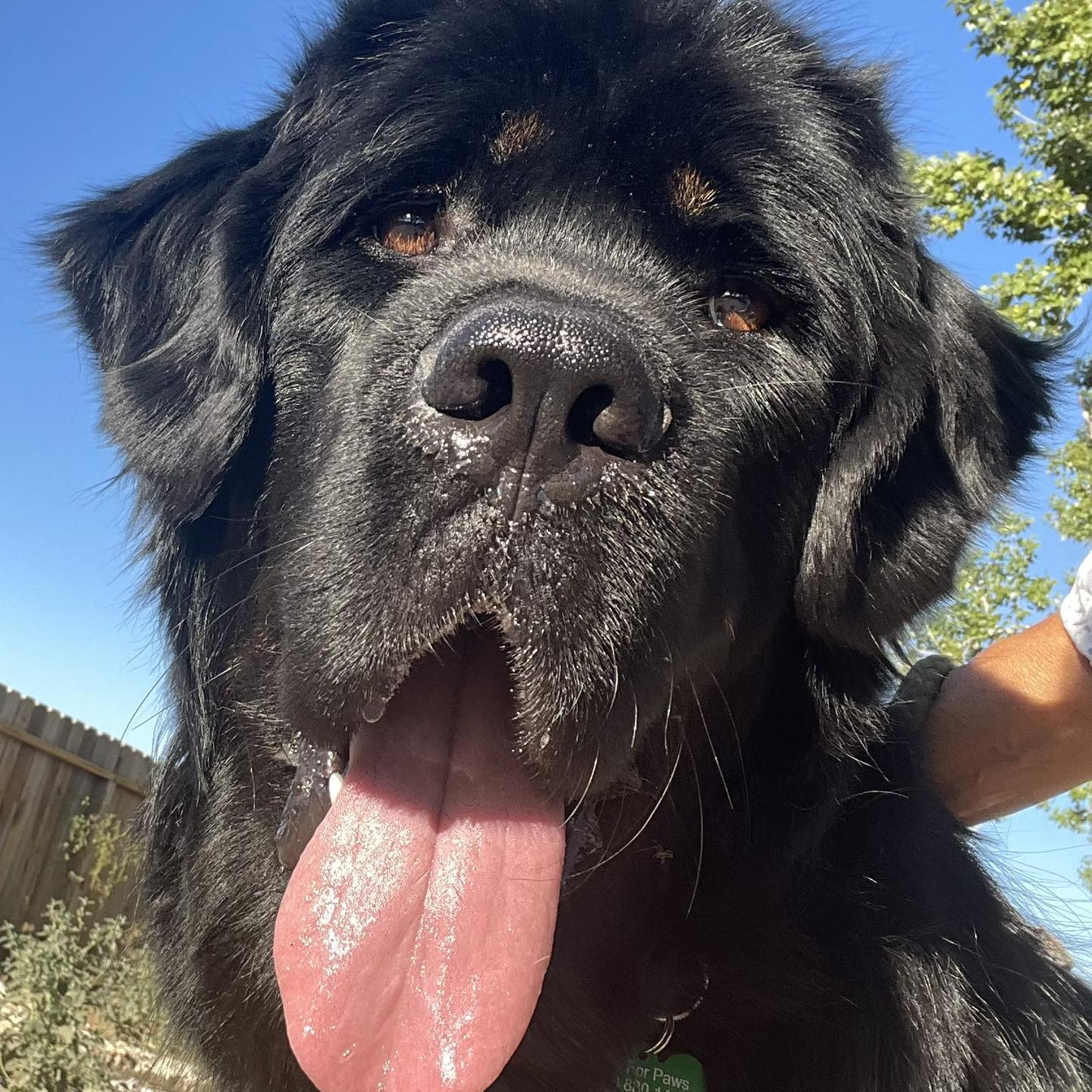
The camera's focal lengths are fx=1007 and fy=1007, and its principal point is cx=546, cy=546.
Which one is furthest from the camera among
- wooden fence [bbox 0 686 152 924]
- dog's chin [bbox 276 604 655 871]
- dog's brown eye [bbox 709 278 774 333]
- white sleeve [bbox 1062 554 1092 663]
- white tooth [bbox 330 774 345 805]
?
wooden fence [bbox 0 686 152 924]

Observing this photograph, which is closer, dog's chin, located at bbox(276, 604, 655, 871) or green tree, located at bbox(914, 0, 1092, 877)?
dog's chin, located at bbox(276, 604, 655, 871)

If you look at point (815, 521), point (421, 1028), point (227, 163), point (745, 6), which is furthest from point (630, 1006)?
point (745, 6)

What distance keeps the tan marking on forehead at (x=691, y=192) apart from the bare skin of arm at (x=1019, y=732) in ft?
5.14

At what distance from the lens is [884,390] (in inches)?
84.2

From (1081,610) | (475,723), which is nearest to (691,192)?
(475,723)

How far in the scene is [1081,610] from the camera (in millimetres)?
2631

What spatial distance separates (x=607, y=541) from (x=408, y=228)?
3.19 ft

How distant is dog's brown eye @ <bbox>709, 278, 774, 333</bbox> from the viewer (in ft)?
7.00

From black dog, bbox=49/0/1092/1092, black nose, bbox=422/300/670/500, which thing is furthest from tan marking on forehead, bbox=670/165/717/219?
black nose, bbox=422/300/670/500

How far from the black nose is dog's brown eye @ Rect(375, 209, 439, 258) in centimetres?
61

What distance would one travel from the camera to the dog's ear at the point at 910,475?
81.3 inches

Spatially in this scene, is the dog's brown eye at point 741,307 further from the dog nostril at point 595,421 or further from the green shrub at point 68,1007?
the green shrub at point 68,1007

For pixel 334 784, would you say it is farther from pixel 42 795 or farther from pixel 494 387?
pixel 42 795

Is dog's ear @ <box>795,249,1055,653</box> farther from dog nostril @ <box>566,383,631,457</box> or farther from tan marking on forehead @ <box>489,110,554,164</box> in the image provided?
tan marking on forehead @ <box>489,110,554,164</box>
